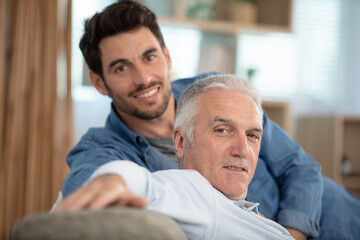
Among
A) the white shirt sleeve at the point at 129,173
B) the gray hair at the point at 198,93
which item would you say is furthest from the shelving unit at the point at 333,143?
the white shirt sleeve at the point at 129,173

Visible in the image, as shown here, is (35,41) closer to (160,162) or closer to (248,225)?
(160,162)

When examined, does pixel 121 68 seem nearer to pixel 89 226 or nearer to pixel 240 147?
pixel 240 147

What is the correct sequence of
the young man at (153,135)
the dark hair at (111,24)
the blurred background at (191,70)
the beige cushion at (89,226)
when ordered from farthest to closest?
the blurred background at (191,70) < the dark hair at (111,24) < the young man at (153,135) < the beige cushion at (89,226)

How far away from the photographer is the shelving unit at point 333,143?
3.72m

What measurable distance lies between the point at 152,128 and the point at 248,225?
0.99 meters

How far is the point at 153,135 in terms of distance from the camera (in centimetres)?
192

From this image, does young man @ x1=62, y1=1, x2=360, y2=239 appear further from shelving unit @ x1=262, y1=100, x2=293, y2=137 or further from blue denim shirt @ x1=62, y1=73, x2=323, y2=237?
shelving unit @ x1=262, y1=100, x2=293, y2=137

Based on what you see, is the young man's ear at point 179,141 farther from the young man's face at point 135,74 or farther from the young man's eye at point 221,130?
the young man's face at point 135,74

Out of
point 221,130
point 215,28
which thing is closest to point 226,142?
point 221,130

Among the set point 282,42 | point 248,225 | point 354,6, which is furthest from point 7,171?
point 354,6

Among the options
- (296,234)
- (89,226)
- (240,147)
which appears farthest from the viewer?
(296,234)

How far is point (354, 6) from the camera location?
178 inches

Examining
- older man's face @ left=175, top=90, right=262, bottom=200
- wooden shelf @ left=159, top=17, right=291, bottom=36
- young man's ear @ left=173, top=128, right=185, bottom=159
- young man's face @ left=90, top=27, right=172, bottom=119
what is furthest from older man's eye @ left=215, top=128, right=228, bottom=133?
wooden shelf @ left=159, top=17, right=291, bottom=36

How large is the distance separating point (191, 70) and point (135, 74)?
83.1 inches
